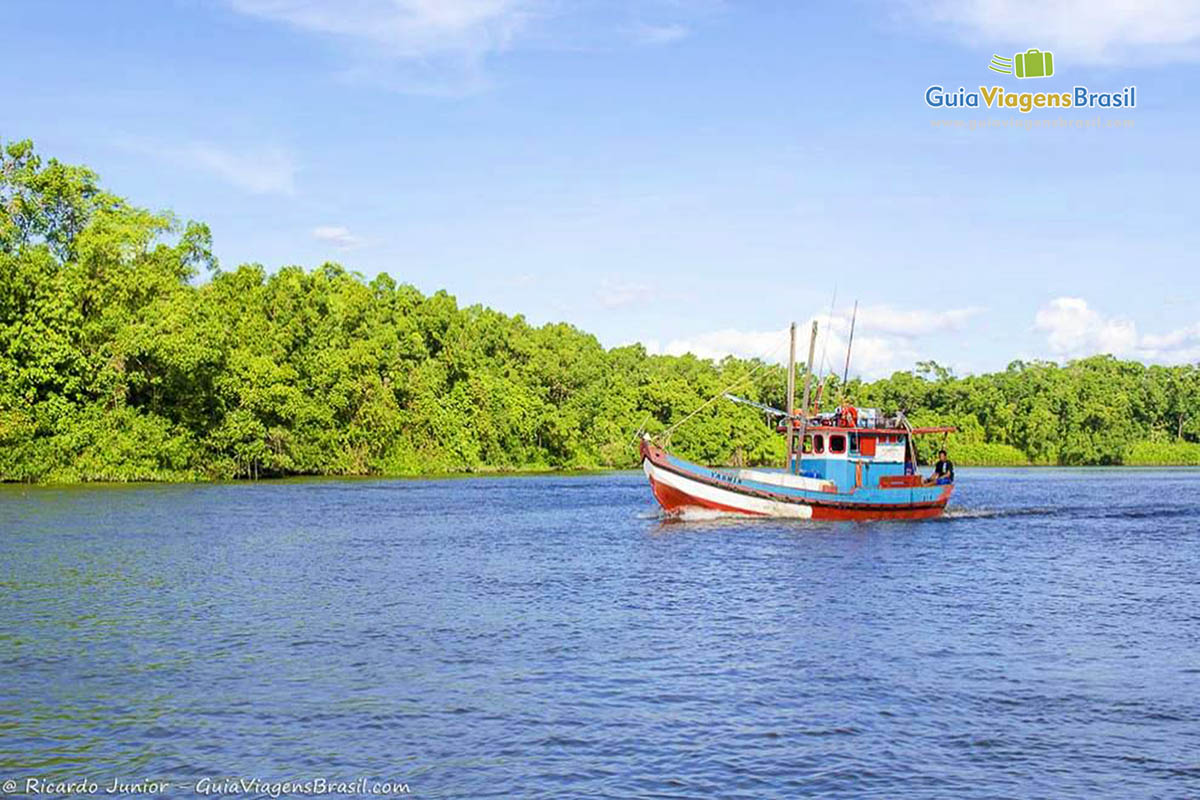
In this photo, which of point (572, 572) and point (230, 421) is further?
point (230, 421)

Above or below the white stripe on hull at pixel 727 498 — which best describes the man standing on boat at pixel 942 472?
above

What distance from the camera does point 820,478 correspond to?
5853 centimetres

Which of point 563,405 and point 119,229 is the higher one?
point 119,229

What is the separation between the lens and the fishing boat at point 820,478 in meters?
57.6

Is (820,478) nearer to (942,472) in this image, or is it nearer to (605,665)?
(942,472)

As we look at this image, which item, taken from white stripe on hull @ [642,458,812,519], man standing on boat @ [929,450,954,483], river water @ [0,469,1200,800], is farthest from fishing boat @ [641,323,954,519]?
river water @ [0,469,1200,800]

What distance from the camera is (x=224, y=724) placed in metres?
18.9

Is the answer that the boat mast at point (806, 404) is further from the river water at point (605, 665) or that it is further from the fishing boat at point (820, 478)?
the river water at point (605, 665)

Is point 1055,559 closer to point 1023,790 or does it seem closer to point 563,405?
point 1023,790

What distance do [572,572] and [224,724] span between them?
20.9 metres

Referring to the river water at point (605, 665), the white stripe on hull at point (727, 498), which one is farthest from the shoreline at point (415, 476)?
the white stripe on hull at point (727, 498)

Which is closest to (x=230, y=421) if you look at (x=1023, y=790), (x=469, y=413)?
(x=469, y=413)

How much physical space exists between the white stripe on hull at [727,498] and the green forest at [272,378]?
6588mm

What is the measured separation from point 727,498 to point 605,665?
35361 millimetres
